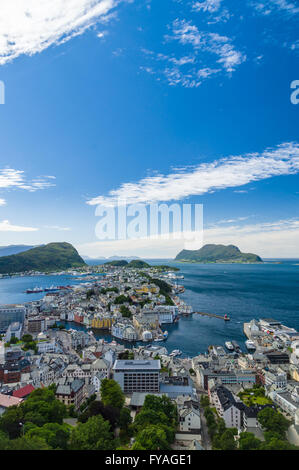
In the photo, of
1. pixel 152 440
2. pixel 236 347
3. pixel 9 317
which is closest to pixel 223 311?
pixel 236 347

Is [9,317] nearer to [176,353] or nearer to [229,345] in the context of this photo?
[176,353]

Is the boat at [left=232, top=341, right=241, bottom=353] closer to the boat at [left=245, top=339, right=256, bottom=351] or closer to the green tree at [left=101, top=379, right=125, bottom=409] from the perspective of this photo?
the boat at [left=245, top=339, right=256, bottom=351]

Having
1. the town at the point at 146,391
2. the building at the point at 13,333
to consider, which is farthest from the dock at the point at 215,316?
the building at the point at 13,333

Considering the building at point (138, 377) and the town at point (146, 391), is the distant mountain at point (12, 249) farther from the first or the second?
the building at point (138, 377)

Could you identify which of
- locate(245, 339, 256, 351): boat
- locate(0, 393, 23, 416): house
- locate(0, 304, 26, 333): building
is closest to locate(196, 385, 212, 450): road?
locate(0, 393, 23, 416): house

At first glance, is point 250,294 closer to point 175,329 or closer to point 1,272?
point 175,329

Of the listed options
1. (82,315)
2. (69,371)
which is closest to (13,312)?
(82,315)
